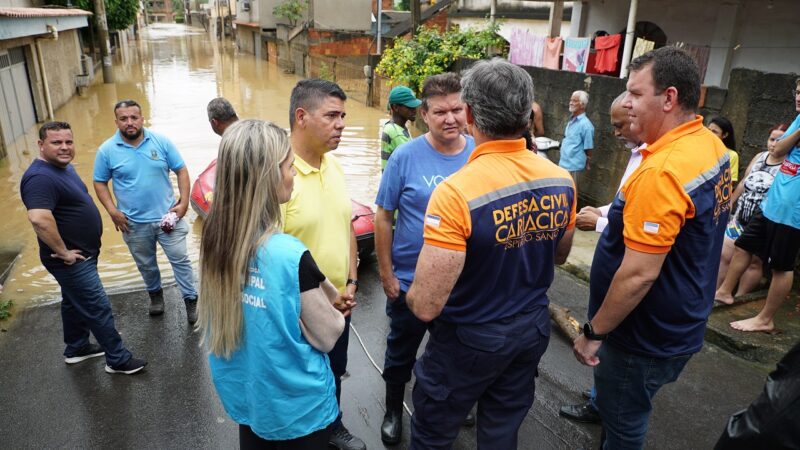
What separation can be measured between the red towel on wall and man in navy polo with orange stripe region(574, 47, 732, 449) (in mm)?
8098

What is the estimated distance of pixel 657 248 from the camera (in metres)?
1.89

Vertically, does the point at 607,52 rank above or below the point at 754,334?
above

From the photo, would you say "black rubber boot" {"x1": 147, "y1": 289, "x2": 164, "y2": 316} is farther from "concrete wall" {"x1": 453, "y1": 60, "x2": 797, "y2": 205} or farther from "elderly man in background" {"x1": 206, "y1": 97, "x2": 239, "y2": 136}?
"concrete wall" {"x1": 453, "y1": 60, "x2": 797, "y2": 205}

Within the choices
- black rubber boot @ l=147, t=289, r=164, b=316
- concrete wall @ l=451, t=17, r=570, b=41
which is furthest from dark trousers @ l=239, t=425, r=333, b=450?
concrete wall @ l=451, t=17, r=570, b=41

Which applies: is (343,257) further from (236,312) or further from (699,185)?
(699,185)

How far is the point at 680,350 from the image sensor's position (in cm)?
214

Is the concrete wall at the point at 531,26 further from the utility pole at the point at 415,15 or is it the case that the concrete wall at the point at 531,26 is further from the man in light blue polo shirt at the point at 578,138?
the man in light blue polo shirt at the point at 578,138

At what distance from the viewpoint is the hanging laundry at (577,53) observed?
9.16 m

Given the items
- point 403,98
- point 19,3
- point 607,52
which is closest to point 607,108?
point 607,52

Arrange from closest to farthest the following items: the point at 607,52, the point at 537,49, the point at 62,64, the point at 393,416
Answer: the point at 393,416 → the point at 607,52 → the point at 537,49 → the point at 62,64

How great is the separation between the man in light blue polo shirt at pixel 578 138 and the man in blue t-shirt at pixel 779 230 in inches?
128

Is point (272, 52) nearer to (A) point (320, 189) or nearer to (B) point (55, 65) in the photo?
(B) point (55, 65)

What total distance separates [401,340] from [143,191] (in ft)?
8.44

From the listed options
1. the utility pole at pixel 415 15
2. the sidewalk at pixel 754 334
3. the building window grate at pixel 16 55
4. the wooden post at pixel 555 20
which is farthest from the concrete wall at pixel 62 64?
the sidewalk at pixel 754 334
